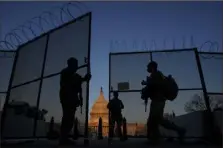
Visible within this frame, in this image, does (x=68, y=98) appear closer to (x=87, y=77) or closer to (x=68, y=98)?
(x=68, y=98)

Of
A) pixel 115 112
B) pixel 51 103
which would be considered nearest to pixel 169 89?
pixel 115 112

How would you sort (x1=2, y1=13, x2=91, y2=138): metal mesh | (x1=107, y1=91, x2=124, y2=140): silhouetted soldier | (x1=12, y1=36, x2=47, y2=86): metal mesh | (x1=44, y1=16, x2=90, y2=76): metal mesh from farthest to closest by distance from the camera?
1. (x1=107, y1=91, x2=124, y2=140): silhouetted soldier
2. (x1=12, y1=36, x2=47, y2=86): metal mesh
3. (x1=2, y1=13, x2=91, y2=138): metal mesh
4. (x1=44, y1=16, x2=90, y2=76): metal mesh

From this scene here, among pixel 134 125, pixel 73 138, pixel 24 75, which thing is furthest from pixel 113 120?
pixel 24 75

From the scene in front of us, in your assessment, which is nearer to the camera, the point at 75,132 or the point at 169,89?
the point at 169,89

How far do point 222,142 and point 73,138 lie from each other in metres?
2.65

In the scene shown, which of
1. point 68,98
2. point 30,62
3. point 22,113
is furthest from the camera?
point 30,62

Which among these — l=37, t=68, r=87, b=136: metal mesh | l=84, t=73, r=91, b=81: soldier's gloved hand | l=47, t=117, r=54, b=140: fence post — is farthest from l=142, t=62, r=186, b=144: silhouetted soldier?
l=47, t=117, r=54, b=140: fence post

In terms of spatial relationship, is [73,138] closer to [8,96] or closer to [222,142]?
[8,96]

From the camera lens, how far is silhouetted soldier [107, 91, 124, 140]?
673cm

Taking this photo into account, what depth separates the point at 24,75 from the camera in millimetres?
6770

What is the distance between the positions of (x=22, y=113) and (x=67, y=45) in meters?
1.71

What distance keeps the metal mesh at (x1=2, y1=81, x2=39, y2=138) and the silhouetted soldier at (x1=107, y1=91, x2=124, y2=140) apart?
1.64 m

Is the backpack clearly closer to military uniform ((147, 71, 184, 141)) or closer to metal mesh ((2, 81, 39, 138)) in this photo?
military uniform ((147, 71, 184, 141))

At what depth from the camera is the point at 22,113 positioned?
251 inches
